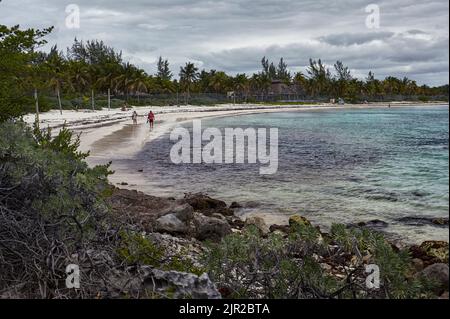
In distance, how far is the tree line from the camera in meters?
11.2

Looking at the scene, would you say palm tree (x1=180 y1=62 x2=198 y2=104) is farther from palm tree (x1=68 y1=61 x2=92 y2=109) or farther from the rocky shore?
the rocky shore

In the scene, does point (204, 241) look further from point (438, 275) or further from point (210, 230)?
point (438, 275)

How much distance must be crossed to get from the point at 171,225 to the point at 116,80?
72.8m

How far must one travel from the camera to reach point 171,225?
8789 mm

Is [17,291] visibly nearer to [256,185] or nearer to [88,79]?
[256,185]

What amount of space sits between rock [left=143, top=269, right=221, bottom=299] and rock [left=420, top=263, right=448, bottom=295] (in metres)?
2.18

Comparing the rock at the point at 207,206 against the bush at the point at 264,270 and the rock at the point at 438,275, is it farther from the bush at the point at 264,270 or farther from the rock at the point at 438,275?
the rock at the point at 438,275

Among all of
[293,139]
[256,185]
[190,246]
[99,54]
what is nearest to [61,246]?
[190,246]

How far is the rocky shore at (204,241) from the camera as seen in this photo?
13.9 feet

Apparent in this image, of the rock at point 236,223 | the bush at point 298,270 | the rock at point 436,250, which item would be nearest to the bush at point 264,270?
the bush at point 298,270

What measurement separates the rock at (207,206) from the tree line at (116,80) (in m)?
4.85

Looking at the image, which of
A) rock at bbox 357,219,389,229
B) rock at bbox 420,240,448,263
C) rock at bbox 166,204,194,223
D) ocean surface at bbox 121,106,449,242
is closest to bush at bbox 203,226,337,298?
rock at bbox 420,240,448,263
